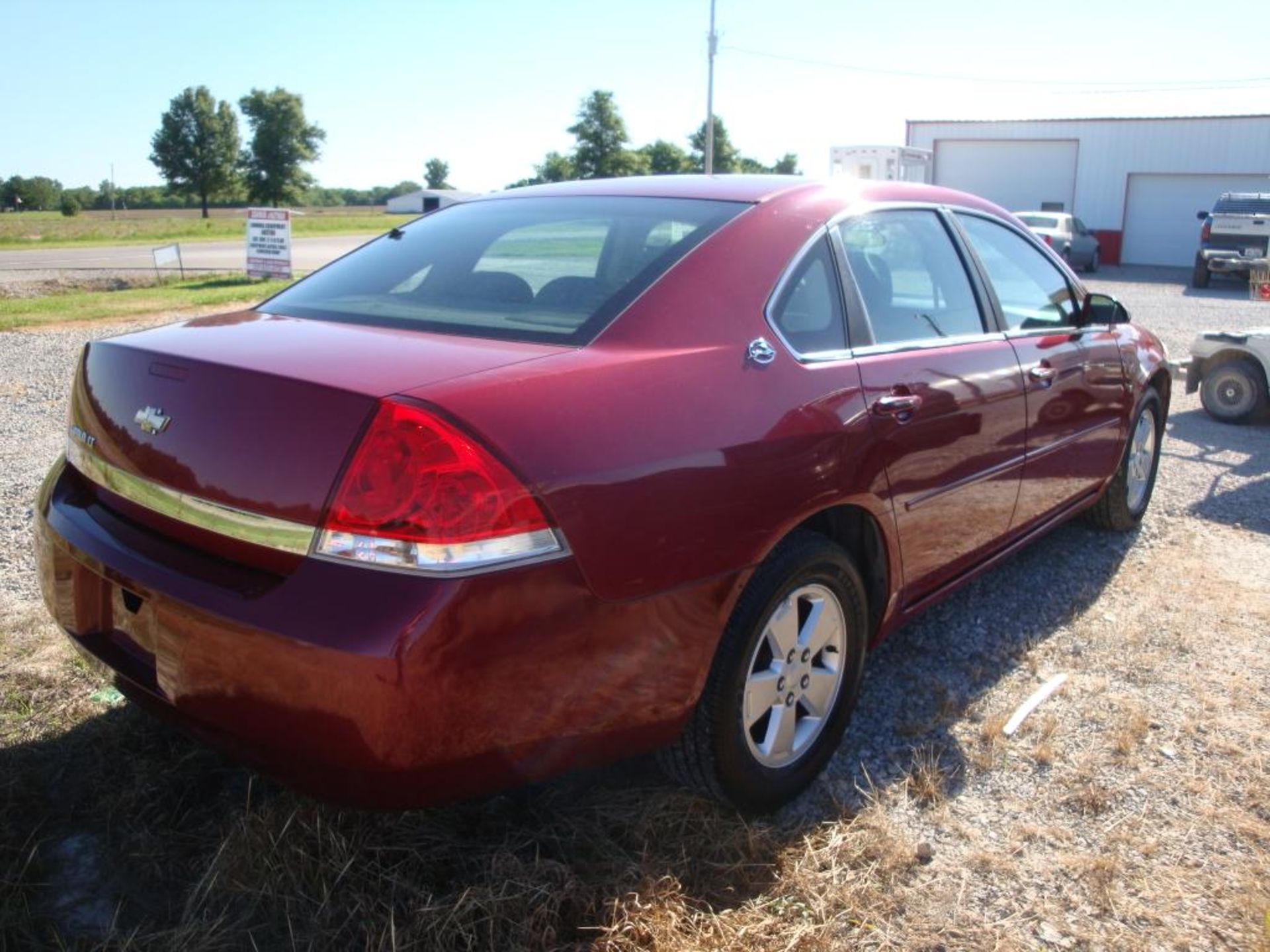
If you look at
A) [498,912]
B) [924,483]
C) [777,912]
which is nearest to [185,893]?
[498,912]

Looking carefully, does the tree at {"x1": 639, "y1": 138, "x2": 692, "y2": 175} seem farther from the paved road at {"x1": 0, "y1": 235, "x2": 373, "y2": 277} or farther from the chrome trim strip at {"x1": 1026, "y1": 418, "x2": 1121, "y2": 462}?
the chrome trim strip at {"x1": 1026, "y1": 418, "x2": 1121, "y2": 462}

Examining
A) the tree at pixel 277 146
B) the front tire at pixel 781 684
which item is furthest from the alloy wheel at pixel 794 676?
the tree at pixel 277 146

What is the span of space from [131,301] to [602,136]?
34.8 m

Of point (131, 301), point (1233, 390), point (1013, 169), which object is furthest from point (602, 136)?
point (1233, 390)

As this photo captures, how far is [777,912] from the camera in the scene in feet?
7.77

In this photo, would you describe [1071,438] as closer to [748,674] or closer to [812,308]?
[812,308]

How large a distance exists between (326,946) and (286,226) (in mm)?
17831

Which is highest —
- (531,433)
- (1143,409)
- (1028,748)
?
(531,433)

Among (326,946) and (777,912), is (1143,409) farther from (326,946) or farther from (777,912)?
(326,946)

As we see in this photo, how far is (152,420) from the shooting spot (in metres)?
2.28

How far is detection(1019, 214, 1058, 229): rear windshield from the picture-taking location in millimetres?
24812

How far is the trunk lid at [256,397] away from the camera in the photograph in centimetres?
203

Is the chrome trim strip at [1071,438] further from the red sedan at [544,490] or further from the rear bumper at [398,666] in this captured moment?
the rear bumper at [398,666]

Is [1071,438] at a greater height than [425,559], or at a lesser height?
lesser
